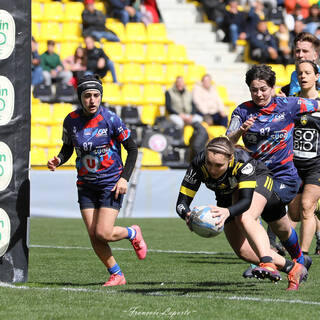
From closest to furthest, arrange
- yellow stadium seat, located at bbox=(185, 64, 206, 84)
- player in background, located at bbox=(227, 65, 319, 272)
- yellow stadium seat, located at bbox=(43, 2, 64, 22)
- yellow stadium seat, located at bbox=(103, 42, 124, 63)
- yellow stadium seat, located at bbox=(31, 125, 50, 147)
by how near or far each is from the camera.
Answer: player in background, located at bbox=(227, 65, 319, 272), yellow stadium seat, located at bbox=(31, 125, 50, 147), yellow stadium seat, located at bbox=(185, 64, 206, 84), yellow stadium seat, located at bbox=(103, 42, 124, 63), yellow stadium seat, located at bbox=(43, 2, 64, 22)

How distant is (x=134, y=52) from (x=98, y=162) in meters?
14.3

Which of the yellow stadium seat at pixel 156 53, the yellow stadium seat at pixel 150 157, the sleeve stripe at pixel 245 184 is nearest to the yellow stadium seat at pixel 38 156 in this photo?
the yellow stadium seat at pixel 150 157

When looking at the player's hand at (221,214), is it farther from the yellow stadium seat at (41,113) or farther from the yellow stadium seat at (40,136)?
the yellow stadium seat at (41,113)

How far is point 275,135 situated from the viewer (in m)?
7.54

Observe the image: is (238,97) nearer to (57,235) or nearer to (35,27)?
(35,27)

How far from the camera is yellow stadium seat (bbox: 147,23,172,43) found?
2206 cm

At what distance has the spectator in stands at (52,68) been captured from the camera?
20000mm

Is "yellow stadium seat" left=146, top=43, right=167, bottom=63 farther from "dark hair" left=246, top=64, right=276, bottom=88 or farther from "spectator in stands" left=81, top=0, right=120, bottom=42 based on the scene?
"dark hair" left=246, top=64, right=276, bottom=88

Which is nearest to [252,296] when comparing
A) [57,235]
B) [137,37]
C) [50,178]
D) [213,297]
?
[213,297]

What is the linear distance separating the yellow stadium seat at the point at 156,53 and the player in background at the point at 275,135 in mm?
13965

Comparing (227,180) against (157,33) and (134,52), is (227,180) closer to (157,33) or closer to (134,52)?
(134,52)

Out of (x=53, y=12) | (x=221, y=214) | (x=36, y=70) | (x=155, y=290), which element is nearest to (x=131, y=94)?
(x=36, y=70)

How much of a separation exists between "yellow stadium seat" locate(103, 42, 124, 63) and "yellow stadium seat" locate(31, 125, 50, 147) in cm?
332

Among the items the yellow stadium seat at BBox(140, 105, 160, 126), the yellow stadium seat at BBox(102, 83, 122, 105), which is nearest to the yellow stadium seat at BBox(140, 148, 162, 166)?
the yellow stadium seat at BBox(140, 105, 160, 126)
